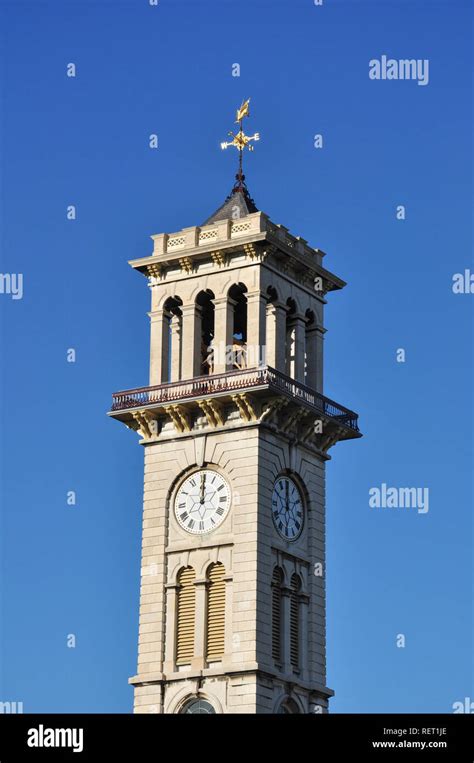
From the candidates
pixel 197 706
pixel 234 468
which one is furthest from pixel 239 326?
pixel 197 706

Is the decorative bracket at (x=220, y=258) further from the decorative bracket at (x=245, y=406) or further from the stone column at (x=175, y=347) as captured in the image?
the decorative bracket at (x=245, y=406)

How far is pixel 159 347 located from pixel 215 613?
13.3m

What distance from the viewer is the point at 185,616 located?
318 ft

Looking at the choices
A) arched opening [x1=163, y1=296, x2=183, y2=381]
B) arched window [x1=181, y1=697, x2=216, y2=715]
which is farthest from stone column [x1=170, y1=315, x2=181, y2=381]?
arched window [x1=181, y1=697, x2=216, y2=715]

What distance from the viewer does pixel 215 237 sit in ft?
333

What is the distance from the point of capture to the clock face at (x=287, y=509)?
9800cm

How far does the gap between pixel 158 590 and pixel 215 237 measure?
16467 millimetres

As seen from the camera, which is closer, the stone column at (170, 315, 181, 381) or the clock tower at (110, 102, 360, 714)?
the clock tower at (110, 102, 360, 714)

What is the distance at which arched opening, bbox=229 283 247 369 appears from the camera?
9988 centimetres

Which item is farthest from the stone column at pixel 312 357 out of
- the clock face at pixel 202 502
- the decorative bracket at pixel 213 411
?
the clock face at pixel 202 502

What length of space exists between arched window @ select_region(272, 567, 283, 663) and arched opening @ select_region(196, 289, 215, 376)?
10106 mm

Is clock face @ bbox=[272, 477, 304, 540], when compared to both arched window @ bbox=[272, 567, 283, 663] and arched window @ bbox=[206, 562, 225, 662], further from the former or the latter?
arched window @ bbox=[206, 562, 225, 662]

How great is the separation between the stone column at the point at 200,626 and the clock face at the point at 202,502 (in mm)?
2567
